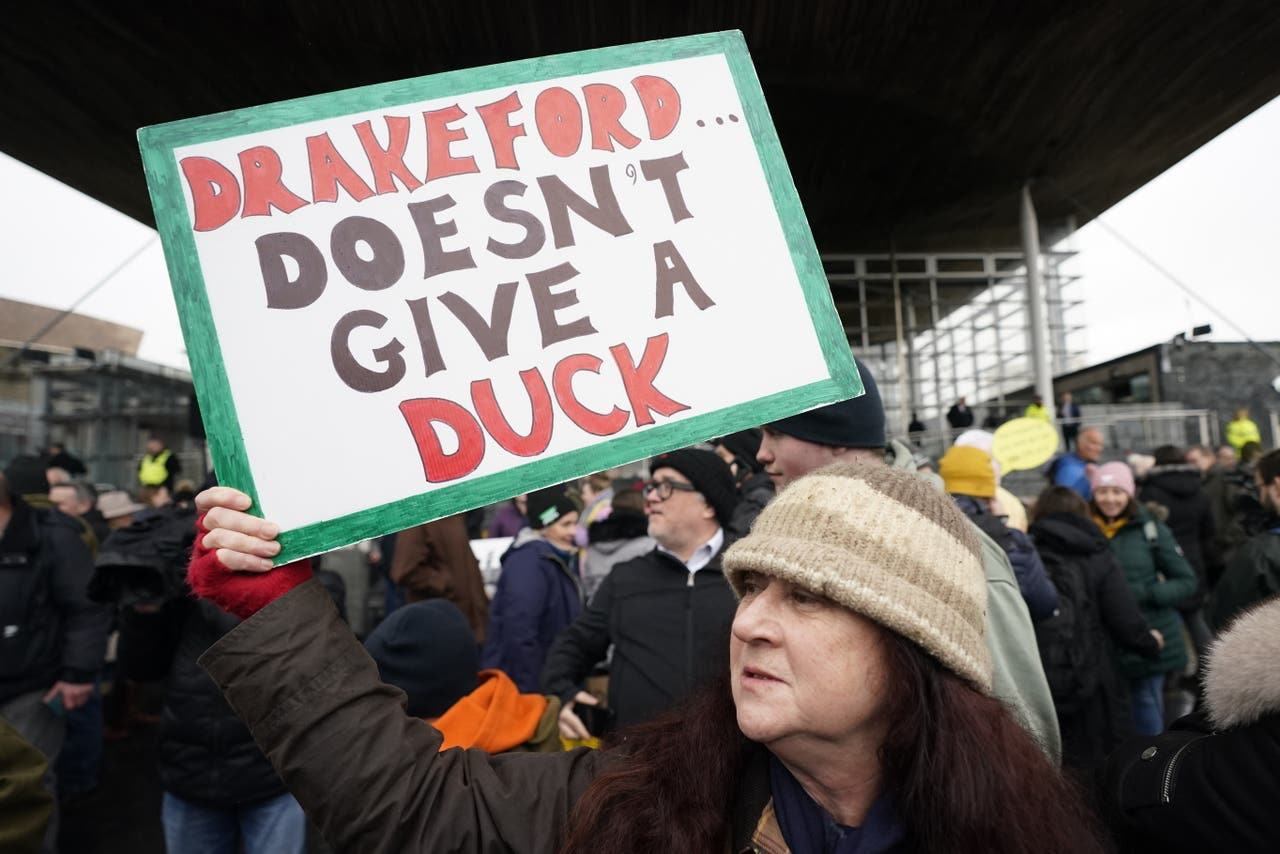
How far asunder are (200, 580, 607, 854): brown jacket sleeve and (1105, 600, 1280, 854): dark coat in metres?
0.97

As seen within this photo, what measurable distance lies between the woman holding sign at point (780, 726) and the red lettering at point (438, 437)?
26 centimetres

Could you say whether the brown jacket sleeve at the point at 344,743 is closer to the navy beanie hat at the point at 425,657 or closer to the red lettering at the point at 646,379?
the red lettering at the point at 646,379

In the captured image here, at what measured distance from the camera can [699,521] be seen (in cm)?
303

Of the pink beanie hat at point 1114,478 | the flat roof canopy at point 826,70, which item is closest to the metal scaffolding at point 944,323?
the flat roof canopy at point 826,70

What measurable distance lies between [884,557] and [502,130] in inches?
40.3

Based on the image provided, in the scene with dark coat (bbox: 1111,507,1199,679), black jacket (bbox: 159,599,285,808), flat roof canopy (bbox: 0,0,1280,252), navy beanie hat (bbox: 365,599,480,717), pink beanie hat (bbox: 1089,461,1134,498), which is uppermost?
flat roof canopy (bbox: 0,0,1280,252)

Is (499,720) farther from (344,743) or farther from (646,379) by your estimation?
(646,379)

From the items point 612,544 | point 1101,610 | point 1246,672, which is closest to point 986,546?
point 1246,672

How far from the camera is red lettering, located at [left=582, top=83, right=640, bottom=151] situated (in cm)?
146

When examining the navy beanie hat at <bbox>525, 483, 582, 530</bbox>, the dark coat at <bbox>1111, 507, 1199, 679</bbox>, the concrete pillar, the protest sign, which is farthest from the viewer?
the concrete pillar

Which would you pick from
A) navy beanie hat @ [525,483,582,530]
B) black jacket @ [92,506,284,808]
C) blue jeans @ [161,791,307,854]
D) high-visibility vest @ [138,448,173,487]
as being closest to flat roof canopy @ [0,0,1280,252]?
high-visibility vest @ [138,448,173,487]

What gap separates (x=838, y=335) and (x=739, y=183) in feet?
1.16

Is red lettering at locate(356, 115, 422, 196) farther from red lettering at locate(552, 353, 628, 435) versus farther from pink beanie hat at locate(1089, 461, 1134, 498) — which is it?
pink beanie hat at locate(1089, 461, 1134, 498)

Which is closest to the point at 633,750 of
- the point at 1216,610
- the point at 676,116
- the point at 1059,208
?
the point at 676,116
